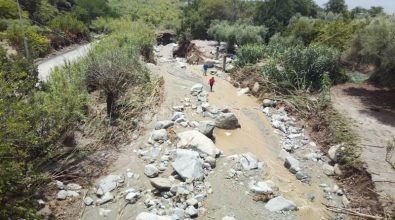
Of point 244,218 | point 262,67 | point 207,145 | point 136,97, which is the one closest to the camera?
point 244,218

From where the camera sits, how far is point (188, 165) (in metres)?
8.64

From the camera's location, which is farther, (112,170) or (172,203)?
(112,170)

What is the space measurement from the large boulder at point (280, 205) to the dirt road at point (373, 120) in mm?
2280

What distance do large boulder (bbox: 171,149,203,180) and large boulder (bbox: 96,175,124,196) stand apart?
141 cm

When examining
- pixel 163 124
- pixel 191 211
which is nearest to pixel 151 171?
pixel 191 211

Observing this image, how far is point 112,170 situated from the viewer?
29.9ft

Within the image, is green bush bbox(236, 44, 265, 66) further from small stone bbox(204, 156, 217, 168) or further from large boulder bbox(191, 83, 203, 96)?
small stone bbox(204, 156, 217, 168)

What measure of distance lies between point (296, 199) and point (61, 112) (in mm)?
6206

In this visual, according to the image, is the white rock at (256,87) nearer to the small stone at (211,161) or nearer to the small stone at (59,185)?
the small stone at (211,161)

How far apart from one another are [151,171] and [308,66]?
10.2 metres

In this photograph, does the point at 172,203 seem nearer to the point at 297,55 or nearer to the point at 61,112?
the point at 61,112

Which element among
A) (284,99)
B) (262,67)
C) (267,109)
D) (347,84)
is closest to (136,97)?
(267,109)

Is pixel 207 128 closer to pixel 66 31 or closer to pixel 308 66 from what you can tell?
pixel 308 66

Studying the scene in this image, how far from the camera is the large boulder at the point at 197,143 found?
9430 mm
